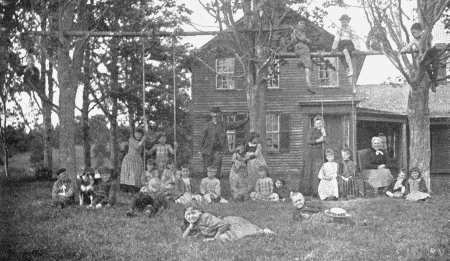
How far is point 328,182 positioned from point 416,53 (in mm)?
3365

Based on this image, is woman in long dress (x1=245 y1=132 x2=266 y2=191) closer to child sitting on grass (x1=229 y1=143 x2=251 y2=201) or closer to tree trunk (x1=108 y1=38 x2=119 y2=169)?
child sitting on grass (x1=229 y1=143 x2=251 y2=201)

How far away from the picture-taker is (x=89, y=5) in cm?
1616

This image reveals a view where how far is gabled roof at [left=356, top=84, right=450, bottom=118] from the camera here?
27.6 m

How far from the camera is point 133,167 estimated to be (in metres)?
13.6

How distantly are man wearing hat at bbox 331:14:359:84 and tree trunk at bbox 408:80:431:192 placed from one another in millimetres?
1704

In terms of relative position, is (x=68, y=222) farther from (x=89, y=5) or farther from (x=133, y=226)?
(x=89, y=5)

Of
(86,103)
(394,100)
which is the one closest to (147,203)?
(86,103)

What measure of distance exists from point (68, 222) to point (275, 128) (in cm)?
1797

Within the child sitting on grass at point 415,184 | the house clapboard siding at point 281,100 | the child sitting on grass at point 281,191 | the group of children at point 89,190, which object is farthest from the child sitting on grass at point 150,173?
the house clapboard siding at point 281,100

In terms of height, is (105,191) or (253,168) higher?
(253,168)

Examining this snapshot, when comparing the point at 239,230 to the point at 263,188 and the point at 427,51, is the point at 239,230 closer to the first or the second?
the point at 263,188

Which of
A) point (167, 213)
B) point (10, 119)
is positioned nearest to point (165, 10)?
point (10, 119)

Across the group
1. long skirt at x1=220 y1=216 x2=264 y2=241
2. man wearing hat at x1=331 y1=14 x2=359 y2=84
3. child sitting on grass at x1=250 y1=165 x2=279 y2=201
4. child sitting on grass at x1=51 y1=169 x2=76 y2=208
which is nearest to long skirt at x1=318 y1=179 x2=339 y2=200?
child sitting on grass at x1=250 y1=165 x2=279 y2=201

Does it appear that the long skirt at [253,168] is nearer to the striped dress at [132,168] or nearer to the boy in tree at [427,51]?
the striped dress at [132,168]
